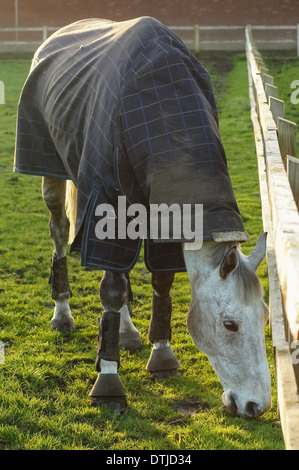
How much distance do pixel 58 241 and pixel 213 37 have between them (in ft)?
66.0

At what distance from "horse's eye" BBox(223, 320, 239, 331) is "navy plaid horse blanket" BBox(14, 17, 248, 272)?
393 mm

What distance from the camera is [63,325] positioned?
496 cm

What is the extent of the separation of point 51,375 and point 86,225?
1.11 meters

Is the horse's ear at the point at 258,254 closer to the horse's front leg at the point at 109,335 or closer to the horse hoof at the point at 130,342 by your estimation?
the horse's front leg at the point at 109,335

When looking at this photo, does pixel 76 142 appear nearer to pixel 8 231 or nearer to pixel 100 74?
pixel 100 74

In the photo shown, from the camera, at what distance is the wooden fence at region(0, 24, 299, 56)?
2177cm

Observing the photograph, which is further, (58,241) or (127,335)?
(58,241)

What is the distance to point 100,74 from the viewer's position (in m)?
3.88

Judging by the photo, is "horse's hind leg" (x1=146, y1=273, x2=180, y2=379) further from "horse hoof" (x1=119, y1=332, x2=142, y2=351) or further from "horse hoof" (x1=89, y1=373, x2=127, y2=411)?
"horse hoof" (x1=89, y1=373, x2=127, y2=411)

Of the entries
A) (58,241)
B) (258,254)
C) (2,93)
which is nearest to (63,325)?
(58,241)

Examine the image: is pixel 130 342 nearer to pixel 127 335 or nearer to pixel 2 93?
pixel 127 335

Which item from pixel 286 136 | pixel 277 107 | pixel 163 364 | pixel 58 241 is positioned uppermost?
pixel 277 107

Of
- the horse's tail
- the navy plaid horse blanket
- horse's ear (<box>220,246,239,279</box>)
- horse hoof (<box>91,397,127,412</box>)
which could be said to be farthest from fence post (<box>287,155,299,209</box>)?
the horse's tail

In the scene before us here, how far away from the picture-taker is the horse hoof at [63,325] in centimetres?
495
